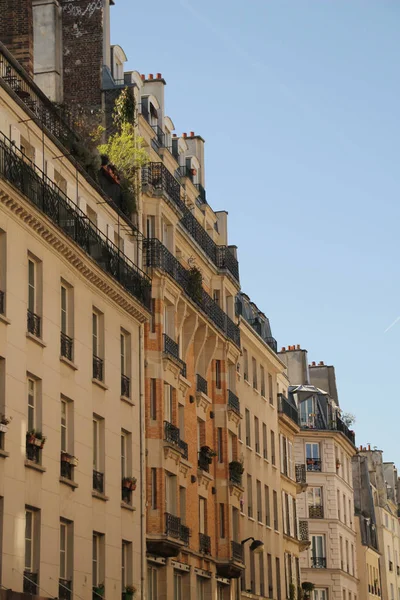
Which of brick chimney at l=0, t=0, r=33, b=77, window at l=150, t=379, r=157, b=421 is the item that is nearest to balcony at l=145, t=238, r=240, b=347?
window at l=150, t=379, r=157, b=421

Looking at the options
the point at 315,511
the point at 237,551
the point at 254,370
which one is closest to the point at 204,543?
the point at 237,551

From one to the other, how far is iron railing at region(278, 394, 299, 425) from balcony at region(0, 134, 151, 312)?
945 inches

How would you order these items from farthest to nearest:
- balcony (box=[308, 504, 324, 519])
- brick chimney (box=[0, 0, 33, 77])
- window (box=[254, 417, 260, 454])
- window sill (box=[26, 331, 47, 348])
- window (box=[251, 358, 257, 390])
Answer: balcony (box=[308, 504, 324, 519])
window (box=[251, 358, 257, 390])
window (box=[254, 417, 260, 454])
brick chimney (box=[0, 0, 33, 77])
window sill (box=[26, 331, 47, 348])

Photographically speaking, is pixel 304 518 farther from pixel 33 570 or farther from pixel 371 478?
pixel 33 570

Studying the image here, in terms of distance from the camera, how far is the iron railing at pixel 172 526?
41.4 metres

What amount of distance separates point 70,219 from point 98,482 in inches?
261

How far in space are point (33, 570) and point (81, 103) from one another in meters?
18.3

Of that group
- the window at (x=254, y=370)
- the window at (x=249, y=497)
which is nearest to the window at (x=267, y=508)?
the window at (x=249, y=497)

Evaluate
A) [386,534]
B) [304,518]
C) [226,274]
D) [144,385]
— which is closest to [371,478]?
[386,534]

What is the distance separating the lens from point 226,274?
5212cm

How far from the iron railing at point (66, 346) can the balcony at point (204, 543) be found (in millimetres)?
14633

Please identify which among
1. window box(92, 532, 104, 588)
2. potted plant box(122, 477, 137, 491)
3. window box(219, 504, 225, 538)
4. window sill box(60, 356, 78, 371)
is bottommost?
window box(92, 532, 104, 588)

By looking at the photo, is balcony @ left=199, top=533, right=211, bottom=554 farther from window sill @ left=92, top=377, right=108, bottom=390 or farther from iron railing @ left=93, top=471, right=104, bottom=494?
window sill @ left=92, top=377, right=108, bottom=390

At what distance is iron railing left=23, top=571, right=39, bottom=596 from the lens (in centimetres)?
2952
